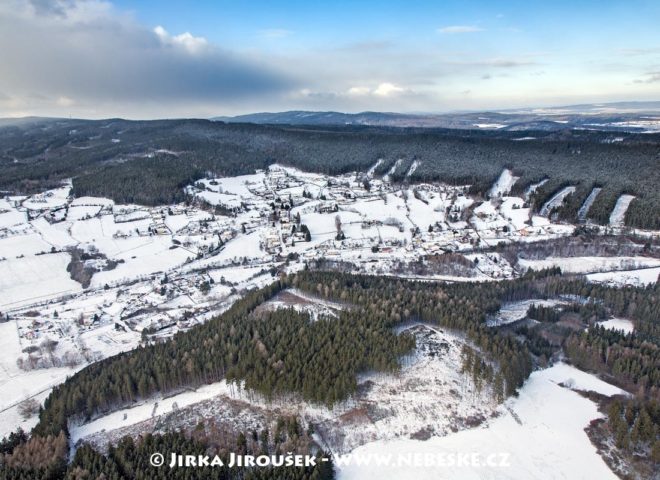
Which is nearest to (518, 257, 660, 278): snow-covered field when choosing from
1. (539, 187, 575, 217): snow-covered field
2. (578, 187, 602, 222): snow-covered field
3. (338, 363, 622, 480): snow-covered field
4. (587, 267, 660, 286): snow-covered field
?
(587, 267, 660, 286): snow-covered field

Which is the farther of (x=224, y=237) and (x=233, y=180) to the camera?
(x=233, y=180)

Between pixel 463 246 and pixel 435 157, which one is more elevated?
pixel 435 157

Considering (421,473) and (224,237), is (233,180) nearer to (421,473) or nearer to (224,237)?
(224,237)

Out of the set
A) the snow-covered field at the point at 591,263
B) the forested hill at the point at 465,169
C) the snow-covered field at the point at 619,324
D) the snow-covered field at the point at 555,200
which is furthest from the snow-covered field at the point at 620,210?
the snow-covered field at the point at 619,324

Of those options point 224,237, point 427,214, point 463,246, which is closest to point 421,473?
point 463,246

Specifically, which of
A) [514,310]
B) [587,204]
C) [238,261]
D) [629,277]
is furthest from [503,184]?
[238,261]

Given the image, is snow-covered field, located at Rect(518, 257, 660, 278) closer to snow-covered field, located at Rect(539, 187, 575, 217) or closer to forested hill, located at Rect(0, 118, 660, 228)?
forested hill, located at Rect(0, 118, 660, 228)

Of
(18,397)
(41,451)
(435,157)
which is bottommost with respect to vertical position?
(18,397)

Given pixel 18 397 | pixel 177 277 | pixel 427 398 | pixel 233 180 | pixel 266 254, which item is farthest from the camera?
pixel 233 180

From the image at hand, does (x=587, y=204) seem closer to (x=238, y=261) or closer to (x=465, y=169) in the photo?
(x=465, y=169)
